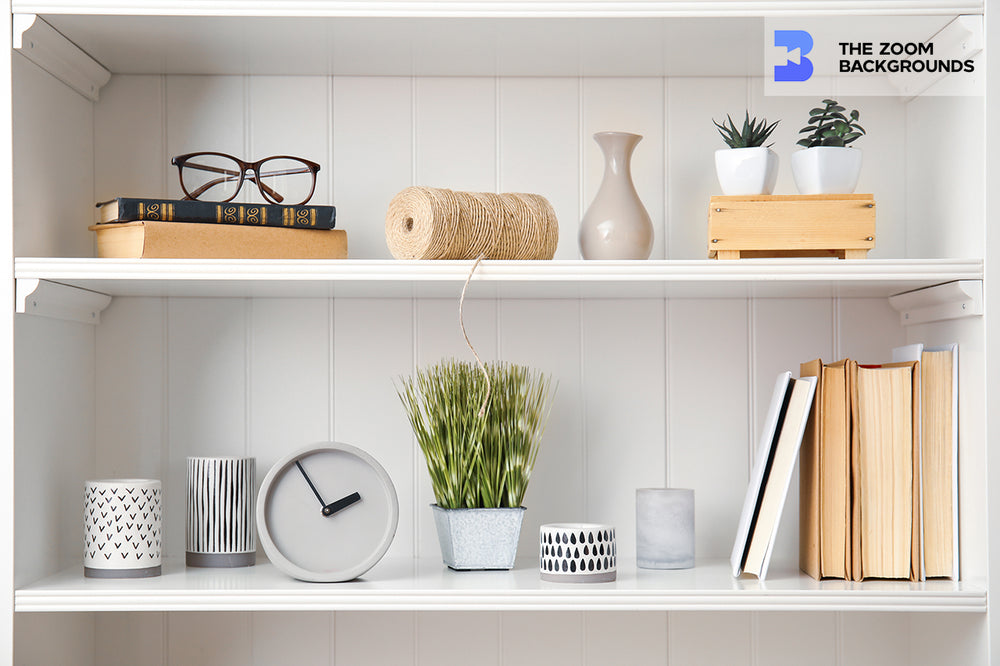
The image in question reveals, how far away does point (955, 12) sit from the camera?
105 centimetres

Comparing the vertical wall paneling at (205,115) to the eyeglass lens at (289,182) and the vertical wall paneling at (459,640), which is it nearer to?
the eyeglass lens at (289,182)

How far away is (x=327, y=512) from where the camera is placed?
1.12m

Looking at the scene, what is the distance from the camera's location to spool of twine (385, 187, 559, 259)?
1.08 m

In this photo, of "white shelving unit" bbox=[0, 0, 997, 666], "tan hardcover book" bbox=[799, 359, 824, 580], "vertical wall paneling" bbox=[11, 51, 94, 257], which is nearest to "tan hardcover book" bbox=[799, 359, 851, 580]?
"tan hardcover book" bbox=[799, 359, 824, 580]

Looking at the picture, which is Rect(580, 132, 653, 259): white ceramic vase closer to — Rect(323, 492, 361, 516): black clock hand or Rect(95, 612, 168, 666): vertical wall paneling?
Rect(323, 492, 361, 516): black clock hand

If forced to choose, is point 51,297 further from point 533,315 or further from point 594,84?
point 594,84

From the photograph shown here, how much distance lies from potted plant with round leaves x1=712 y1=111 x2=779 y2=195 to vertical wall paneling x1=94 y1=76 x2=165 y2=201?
77 cm

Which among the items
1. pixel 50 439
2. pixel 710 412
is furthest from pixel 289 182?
pixel 710 412

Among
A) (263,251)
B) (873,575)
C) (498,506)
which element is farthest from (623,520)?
(263,251)

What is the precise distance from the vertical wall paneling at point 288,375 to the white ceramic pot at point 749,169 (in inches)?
22.8

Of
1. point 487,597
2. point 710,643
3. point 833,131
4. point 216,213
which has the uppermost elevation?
point 833,131

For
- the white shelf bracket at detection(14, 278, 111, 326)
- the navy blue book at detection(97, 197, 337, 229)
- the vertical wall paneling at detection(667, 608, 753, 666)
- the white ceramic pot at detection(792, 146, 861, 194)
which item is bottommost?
the vertical wall paneling at detection(667, 608, 753, 666)

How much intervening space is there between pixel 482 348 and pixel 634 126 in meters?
0.39

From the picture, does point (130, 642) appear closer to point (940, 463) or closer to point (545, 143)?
point (545, 143)
